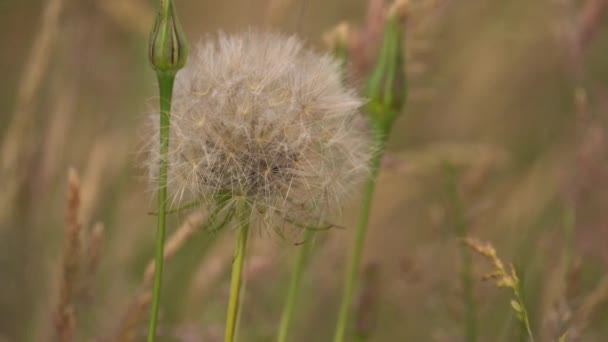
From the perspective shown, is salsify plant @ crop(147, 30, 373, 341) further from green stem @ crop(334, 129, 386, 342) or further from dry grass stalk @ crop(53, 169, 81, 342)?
dry grass stalk @ crop(53, 169, 81, 342)

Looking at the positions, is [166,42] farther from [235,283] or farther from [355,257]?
[355,257]

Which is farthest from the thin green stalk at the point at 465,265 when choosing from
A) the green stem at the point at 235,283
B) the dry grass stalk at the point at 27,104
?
the dry grass stalk at the point at 27,104

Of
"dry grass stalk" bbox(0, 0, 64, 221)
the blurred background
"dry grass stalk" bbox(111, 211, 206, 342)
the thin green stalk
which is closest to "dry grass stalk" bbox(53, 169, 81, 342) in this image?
the blurred background

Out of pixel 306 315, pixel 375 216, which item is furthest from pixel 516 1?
pixel 306 315

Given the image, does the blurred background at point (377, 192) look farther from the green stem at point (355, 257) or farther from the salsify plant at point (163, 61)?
the salsify plant at point (163, 61)

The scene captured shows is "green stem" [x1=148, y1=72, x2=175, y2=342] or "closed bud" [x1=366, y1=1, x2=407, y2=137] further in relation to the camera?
"closed bud" [x1=366, y1=1, x2=407, y2=137]

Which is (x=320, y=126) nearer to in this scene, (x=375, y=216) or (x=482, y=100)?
(x=375, y=216)
